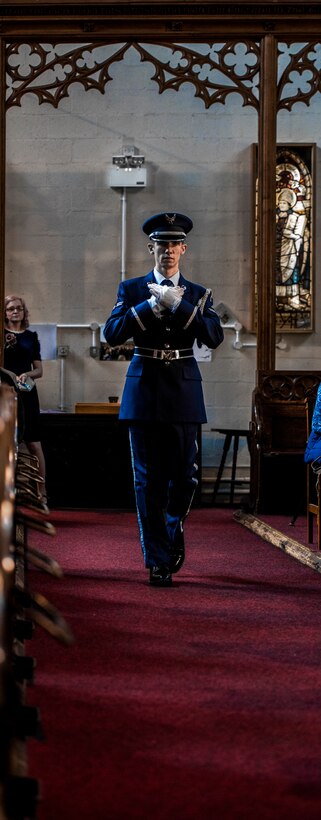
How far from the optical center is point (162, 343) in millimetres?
4766

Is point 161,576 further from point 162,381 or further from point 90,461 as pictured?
point 90,461

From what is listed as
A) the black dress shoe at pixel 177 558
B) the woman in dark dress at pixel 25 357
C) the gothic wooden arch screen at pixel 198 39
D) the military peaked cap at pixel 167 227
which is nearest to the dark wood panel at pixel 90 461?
the woman in dark dress at pixel 25 357

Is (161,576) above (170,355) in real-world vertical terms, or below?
below

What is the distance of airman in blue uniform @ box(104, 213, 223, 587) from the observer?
15.4ft

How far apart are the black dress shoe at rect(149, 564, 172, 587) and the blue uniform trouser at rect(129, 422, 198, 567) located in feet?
0.08

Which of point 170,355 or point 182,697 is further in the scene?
point 170,355

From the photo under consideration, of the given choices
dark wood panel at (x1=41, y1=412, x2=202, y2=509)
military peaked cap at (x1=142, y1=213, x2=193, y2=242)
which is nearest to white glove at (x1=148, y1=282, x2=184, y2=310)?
military peaked cap at (x1=142, y1=213, x2=193, y2=242)

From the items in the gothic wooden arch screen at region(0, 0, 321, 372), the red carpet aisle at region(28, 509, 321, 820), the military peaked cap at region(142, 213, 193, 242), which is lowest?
the red carpet aisle at region(28, 509, 321, 820)

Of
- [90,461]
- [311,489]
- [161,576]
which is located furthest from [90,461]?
[161,576]

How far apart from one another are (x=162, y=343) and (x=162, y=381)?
0.16 metres

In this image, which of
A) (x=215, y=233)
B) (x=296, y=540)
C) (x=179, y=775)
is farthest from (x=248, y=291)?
(x=179, y=775)

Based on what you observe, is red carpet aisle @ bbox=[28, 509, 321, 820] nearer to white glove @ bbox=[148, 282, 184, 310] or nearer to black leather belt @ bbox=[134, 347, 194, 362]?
black leather belt @ bbox=[134, 347, 194, 362]

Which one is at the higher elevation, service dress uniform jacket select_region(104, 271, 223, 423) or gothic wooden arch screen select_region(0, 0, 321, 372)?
gothic wooden arch screen select_region(0, 0, 321, 372)

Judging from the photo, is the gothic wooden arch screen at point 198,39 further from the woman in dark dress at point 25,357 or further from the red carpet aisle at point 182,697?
the red carpet aisle at point 182,697
